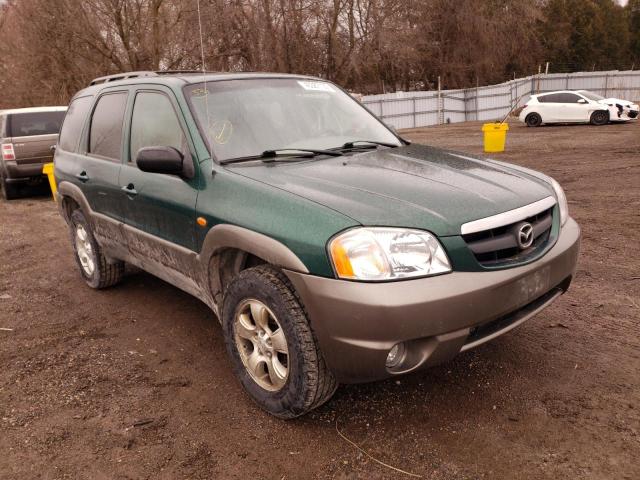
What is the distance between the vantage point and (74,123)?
16.3ft

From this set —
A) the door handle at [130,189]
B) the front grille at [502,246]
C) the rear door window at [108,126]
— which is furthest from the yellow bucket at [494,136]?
the front grille at [502,246]

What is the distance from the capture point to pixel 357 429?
2797 millimetres

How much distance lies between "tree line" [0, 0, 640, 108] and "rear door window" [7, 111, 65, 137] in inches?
143

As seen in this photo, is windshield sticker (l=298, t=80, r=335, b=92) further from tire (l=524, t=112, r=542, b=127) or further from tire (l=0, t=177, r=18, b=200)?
tire (l=524, t=112, r=542, b=127)

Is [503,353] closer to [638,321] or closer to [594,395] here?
[594,395]

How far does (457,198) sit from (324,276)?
2.55ft

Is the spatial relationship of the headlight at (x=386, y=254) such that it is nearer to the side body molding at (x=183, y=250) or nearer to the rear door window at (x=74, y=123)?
the side body molding at (x=183, y=250)

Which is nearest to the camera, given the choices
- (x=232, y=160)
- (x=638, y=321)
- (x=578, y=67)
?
(x=232, y=160)

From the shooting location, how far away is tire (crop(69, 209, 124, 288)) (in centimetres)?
483

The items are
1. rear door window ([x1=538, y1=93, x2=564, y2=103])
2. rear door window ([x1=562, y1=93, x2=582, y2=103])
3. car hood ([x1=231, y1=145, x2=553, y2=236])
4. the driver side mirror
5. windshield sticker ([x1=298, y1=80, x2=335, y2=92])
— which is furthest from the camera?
rear door window ([x1=538, y1=93, x2=564, y2=103])

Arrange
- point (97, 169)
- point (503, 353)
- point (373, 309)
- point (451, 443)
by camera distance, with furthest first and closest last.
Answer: point (97, 169) < point (503, 353) < point (451, 443) < point (373, 309)

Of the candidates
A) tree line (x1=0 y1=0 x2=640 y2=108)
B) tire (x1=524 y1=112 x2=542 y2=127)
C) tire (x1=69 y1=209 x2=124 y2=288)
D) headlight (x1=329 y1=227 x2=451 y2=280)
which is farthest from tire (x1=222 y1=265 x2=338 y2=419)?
tire (x1=524 y1=112 x2=542 y2=127)

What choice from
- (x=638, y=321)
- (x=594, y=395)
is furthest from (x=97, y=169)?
(x=638, y=321)

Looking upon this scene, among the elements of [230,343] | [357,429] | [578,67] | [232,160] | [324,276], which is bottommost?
[357,429]
